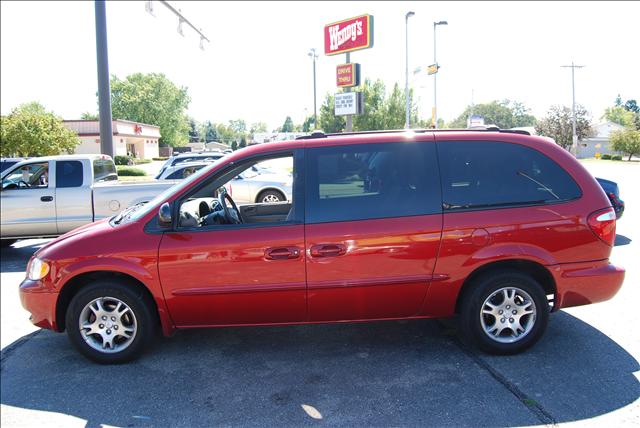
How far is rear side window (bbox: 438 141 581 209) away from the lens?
13.0 ft

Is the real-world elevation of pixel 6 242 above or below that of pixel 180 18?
below

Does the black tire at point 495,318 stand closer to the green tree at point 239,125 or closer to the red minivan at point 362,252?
the red minivan at point 362,252

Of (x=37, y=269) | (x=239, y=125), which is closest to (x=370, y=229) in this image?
(x=37, y=269)

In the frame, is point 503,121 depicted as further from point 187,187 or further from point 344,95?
point 187,187

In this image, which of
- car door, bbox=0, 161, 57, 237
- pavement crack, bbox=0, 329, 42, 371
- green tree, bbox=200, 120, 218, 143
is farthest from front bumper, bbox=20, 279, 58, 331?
green tree, bbox=200, 120, 218, 143

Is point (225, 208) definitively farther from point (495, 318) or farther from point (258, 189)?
point (258, 189)

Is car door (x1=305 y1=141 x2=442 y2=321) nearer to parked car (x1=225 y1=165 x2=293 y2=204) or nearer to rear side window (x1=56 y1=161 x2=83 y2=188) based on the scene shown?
rear side window (x1=56 y1=161 x2=83 y2=188)

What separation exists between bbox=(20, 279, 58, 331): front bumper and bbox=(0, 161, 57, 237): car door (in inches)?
194

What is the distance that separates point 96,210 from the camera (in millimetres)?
8414

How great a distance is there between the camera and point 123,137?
188ft

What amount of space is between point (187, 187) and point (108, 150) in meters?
12.3

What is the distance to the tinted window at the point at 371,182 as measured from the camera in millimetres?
3848

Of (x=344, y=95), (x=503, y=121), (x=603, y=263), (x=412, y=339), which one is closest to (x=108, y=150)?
(x=344, y=95)

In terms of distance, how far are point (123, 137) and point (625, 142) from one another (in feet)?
176
